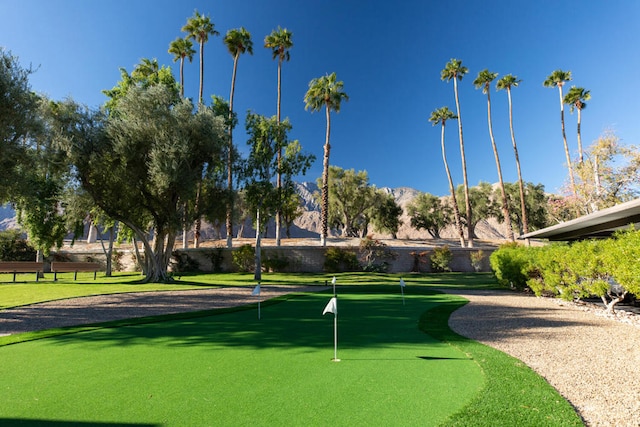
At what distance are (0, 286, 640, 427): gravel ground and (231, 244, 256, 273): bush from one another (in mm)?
14446

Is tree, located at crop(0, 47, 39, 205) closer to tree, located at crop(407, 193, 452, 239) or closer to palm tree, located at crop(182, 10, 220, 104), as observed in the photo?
palm tree, located at crop(182, 10, 220, 104)

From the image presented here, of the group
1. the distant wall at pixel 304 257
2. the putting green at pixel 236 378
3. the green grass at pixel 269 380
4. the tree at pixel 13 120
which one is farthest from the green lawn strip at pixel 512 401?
the distant wall at pixel 304 257

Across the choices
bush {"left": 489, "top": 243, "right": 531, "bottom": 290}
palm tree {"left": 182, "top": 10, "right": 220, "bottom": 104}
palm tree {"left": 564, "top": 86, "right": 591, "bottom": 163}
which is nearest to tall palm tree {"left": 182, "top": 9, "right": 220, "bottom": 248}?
palm tree {"left": 182, "top": 10, "right": 220, "bottom": 104}

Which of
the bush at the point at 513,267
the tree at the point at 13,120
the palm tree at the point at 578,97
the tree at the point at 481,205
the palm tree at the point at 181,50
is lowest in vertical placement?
the bush at the point at 513,267

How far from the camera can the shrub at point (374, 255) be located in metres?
29.1

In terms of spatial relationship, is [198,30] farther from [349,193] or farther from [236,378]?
[236,378]

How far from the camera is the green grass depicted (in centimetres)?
279

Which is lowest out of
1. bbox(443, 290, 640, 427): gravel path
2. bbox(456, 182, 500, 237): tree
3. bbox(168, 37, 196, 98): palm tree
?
bbox(443, 290, 640, 427): gravel path

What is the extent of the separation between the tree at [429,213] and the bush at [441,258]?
23.8 meters

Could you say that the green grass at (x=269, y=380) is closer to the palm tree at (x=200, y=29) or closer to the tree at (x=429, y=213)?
the palm tree at (x=200, y=29)

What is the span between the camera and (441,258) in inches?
1204

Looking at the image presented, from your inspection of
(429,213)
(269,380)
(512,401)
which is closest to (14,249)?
(269,380)

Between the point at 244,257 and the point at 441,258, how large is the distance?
18.2 meters

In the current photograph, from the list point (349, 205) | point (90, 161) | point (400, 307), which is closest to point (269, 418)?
point (400, 307)
